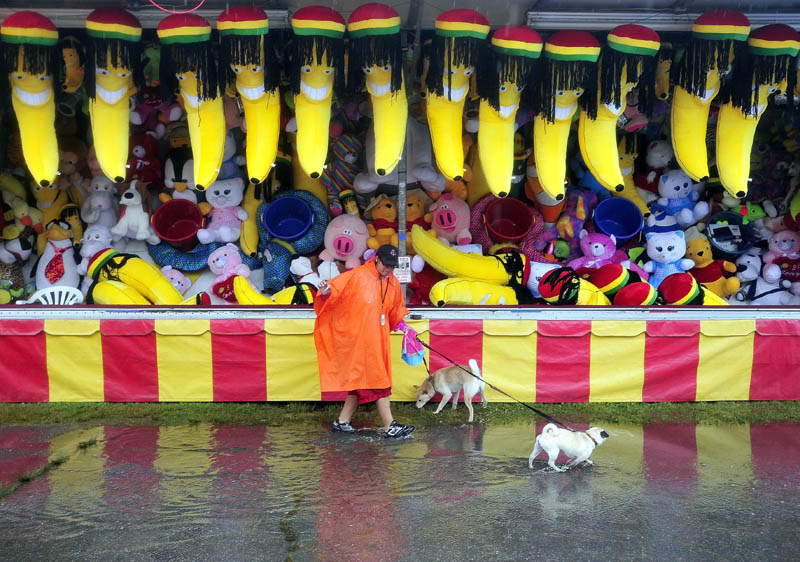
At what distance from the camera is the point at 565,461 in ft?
15.9

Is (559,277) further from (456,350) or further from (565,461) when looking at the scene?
(565,461)

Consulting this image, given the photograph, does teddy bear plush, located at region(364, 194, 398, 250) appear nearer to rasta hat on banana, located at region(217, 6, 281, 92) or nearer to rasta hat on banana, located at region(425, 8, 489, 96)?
rasta hat on banana, located at region(425, 8, 489, 96)

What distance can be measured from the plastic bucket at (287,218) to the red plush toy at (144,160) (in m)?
1.17

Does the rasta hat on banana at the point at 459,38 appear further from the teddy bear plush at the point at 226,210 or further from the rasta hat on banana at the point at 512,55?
the teddy bear plush at the point at 226,210

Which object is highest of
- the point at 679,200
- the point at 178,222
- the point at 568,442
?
the point at 679,200

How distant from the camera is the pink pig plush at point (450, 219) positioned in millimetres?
7281

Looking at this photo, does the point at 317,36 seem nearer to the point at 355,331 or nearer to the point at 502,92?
the point at 502,92

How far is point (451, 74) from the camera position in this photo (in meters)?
5.92

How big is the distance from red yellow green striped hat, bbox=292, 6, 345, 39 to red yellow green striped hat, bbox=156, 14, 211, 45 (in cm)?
69

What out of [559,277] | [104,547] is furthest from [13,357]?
[559,277]

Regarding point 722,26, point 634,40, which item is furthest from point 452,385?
point 722,26

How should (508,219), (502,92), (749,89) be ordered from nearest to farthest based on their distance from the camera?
(502,92), (749,89), (508,219)

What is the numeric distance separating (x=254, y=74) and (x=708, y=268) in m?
4.64

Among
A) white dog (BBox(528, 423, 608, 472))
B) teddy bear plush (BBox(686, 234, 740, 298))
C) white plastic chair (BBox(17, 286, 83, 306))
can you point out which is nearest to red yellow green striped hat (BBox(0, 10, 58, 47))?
white plastic chair (BBox(17, 286, 83, 306))
